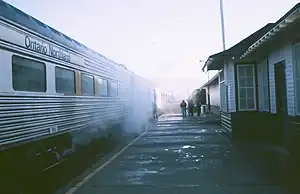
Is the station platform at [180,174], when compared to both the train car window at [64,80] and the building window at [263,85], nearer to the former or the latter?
the train car window at [64,80]

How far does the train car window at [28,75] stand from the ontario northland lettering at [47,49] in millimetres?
274

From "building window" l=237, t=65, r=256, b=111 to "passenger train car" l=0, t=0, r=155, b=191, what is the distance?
16.1 feet

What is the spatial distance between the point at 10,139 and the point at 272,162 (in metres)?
5.89

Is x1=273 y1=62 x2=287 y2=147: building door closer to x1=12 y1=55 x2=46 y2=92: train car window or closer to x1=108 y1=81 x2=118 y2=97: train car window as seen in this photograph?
x1=108 y1=81 x2=118 y2=97: train car window

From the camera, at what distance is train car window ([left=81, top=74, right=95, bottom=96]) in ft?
40.0

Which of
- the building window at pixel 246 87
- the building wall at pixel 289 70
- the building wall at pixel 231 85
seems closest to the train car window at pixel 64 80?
the building wall at pixel 289 70

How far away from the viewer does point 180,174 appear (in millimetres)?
8680

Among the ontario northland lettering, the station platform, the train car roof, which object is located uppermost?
the train car roof

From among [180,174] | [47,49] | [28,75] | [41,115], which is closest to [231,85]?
[180,174]

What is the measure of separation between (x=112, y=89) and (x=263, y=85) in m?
5.76

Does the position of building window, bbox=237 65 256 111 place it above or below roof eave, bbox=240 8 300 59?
below

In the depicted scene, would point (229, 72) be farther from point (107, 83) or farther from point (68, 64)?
point (68, 64)

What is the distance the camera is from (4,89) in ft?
22.9

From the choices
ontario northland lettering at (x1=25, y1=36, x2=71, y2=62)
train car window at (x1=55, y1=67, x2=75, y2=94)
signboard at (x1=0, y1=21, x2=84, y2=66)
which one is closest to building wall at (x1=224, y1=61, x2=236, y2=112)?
signboard at (x1=0, y1=21, x2=84, y2=66)
